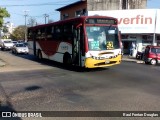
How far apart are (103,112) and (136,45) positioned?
29164 mm

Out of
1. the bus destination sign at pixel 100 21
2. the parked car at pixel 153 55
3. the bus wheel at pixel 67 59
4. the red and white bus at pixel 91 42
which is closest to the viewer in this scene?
the red and white bus at pixel 91 42

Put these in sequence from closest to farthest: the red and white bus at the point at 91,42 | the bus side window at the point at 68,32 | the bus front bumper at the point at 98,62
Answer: the bus front bumper at the point at 98,62 < the red and white bus at the point at 91,42 < the bus side window at the point at 68,32

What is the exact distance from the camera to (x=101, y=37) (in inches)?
678

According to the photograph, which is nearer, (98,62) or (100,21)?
(98,62)

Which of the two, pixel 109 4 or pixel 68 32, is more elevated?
pixel 109 4

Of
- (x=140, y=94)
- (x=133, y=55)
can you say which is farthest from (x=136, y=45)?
(x=140, y=94)

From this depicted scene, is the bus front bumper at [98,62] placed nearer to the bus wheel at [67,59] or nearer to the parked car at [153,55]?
the bus wheel at [67,59]

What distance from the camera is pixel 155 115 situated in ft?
26.7

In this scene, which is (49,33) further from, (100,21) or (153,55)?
(153,55)

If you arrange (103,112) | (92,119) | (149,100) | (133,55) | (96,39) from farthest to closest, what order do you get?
(133,55), (96,39), (149,100), (103,112), (92,119)

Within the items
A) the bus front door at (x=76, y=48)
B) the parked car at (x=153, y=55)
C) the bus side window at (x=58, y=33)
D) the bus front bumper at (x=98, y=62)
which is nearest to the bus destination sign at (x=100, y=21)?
the bus front door at (x=76, y=48)

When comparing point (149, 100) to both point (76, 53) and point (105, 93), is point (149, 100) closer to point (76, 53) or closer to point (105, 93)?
point (105, 93)

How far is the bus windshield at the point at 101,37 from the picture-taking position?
17.1m

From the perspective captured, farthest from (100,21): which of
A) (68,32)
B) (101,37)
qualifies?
(68,32)
